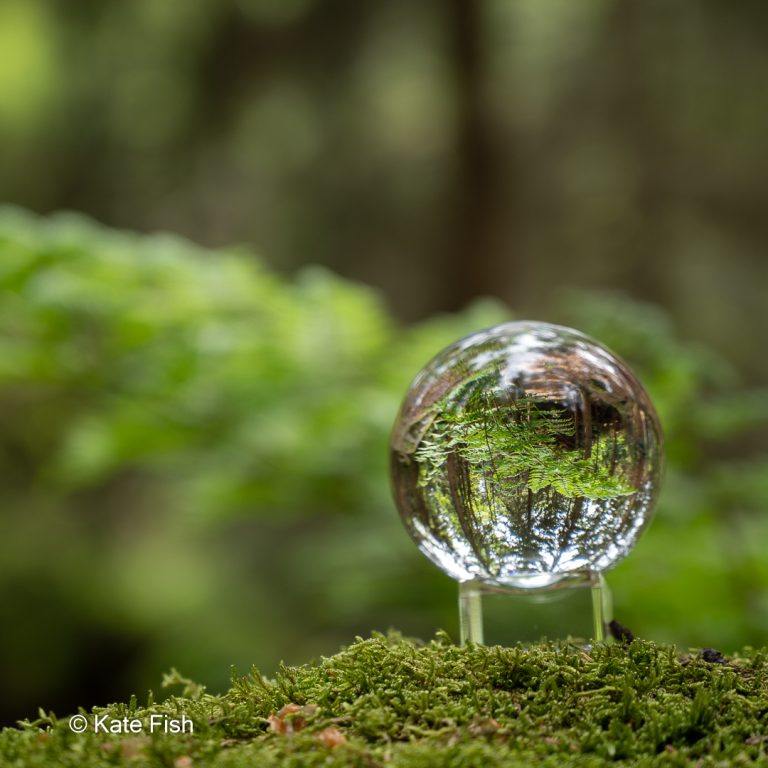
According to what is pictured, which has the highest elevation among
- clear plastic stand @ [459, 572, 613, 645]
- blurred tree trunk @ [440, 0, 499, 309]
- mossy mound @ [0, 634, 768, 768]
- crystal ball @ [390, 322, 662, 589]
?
blurred tree trunk @ [440, 0, 499, 309]

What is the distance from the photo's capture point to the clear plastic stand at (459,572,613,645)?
1598 millimetres

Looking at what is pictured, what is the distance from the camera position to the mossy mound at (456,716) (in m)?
1.12

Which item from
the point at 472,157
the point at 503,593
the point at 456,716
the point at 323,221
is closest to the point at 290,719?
the point at 456,716

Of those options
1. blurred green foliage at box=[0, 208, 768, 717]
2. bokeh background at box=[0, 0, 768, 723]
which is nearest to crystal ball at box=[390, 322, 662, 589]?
blurred green foliage at box=[0, 208, 768, 717]

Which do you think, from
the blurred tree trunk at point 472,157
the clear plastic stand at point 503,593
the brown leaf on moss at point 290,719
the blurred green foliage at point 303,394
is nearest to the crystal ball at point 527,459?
the clear plastic stand at point 503,593

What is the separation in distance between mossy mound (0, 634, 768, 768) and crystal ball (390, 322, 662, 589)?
167 millimetres

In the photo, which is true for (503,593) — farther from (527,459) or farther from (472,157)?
(472,157)

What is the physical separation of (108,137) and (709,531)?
21.5ft

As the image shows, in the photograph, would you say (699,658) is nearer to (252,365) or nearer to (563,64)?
(252,365)

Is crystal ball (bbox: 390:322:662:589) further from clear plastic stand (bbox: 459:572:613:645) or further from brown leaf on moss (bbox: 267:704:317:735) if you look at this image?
brown leaf on moss (bbox: 267:704:317:735)

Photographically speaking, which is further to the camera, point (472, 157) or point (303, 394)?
point (472, 157)

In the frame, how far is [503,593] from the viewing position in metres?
1.60

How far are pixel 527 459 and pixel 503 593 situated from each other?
0.30 metres

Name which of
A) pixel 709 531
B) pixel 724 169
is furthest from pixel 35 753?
pixel 724 169
